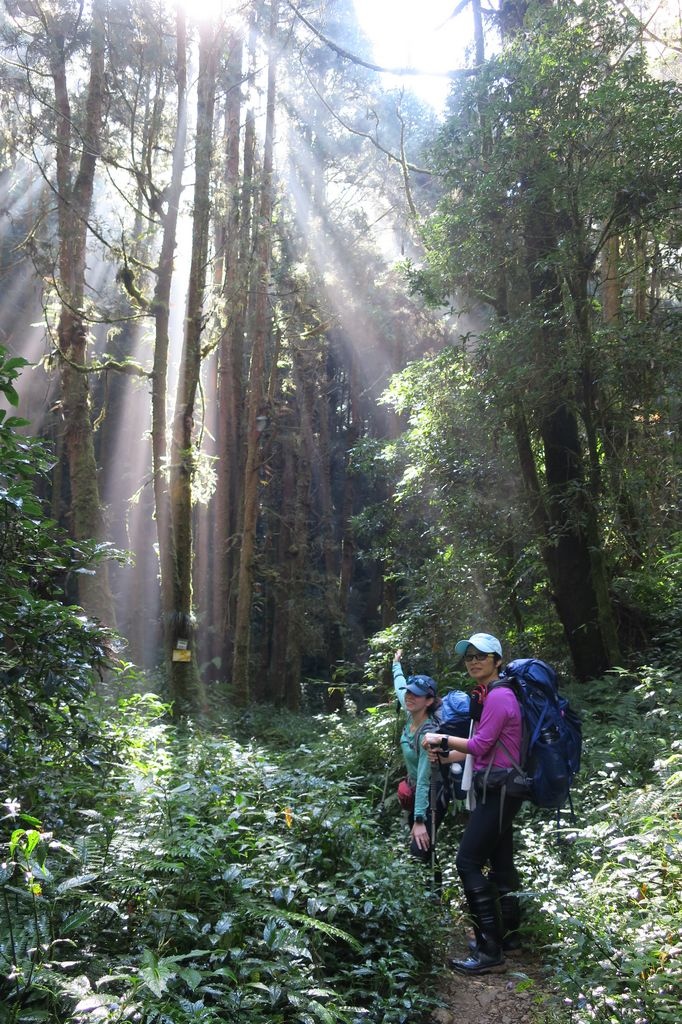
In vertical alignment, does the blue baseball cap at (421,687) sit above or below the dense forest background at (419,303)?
below

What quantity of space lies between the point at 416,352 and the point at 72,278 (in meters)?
12.1

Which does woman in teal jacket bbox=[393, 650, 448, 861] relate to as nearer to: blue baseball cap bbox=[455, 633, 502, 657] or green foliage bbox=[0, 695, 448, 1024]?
green foliage bbox=[0, 695, 448, 1024]

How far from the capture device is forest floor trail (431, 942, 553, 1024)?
4.05m

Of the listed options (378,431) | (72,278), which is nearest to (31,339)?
(378,431)

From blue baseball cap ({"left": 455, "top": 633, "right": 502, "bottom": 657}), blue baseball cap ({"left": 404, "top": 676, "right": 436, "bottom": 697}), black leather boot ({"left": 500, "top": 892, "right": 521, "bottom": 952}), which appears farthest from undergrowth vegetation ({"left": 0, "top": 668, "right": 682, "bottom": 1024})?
blue baseball cap ({"left": 455, "top": 633, "right": 502, "bottom": 657})

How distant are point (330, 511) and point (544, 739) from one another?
21520mm

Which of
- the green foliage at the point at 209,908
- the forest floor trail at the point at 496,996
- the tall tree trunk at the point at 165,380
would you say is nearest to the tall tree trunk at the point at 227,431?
the tall tree trunk at the point at 165,380

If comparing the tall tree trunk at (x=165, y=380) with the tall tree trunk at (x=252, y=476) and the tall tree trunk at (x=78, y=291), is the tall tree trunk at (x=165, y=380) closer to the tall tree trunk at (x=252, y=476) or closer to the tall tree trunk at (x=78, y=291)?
the tall tree trunk at (x=78, y=291)

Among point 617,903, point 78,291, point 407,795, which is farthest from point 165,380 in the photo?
point 617,903

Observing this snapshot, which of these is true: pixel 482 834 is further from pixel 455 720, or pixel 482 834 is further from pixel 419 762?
pixel 419 762

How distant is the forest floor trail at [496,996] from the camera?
13.3 ft

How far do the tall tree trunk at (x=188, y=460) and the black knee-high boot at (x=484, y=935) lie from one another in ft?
25.5

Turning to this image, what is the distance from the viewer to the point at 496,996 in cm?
430

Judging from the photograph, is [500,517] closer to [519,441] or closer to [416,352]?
[519,441]
